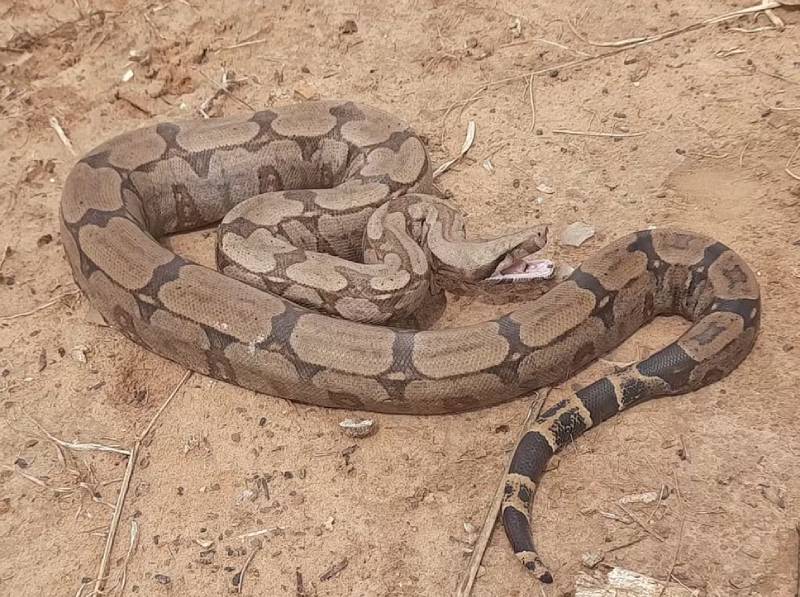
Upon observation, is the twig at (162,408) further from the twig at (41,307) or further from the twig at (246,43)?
the twig at (246,43)

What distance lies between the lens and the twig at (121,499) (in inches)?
A: 173

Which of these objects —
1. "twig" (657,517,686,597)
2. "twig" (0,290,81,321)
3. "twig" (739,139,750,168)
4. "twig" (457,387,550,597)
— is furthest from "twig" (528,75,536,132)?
"twig" (0,290,81,321)

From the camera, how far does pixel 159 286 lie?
17.0ft

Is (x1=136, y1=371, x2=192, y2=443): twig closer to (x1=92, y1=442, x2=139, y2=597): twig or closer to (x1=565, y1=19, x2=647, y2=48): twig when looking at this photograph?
(x1=92, y1=442, x2=139, y2=597): twig

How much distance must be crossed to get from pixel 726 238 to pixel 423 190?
2.37m

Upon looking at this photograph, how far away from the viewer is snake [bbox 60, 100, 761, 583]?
4.79m

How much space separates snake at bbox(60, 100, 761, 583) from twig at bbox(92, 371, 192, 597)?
29 centimetres

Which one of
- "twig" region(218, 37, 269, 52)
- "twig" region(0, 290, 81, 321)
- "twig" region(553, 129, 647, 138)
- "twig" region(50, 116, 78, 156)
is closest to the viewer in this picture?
"twig" region(0, 290, 81, 321)

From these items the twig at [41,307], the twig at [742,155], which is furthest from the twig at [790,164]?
the twig at [41,307]

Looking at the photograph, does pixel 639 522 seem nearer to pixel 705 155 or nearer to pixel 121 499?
pixel 121 499

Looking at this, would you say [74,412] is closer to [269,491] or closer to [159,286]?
[159,286]

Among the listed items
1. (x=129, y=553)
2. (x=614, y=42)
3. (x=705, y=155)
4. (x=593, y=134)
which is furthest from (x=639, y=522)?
(x=614, y=42)

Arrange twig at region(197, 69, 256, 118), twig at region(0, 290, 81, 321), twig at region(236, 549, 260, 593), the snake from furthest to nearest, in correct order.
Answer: twig at region(197, 69, 256, 118) < twig at region(0, 290, 81, 321) < the snake < twig at region(236, 549, 260, 593)

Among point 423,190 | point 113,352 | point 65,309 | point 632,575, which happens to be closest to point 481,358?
point 632,575
